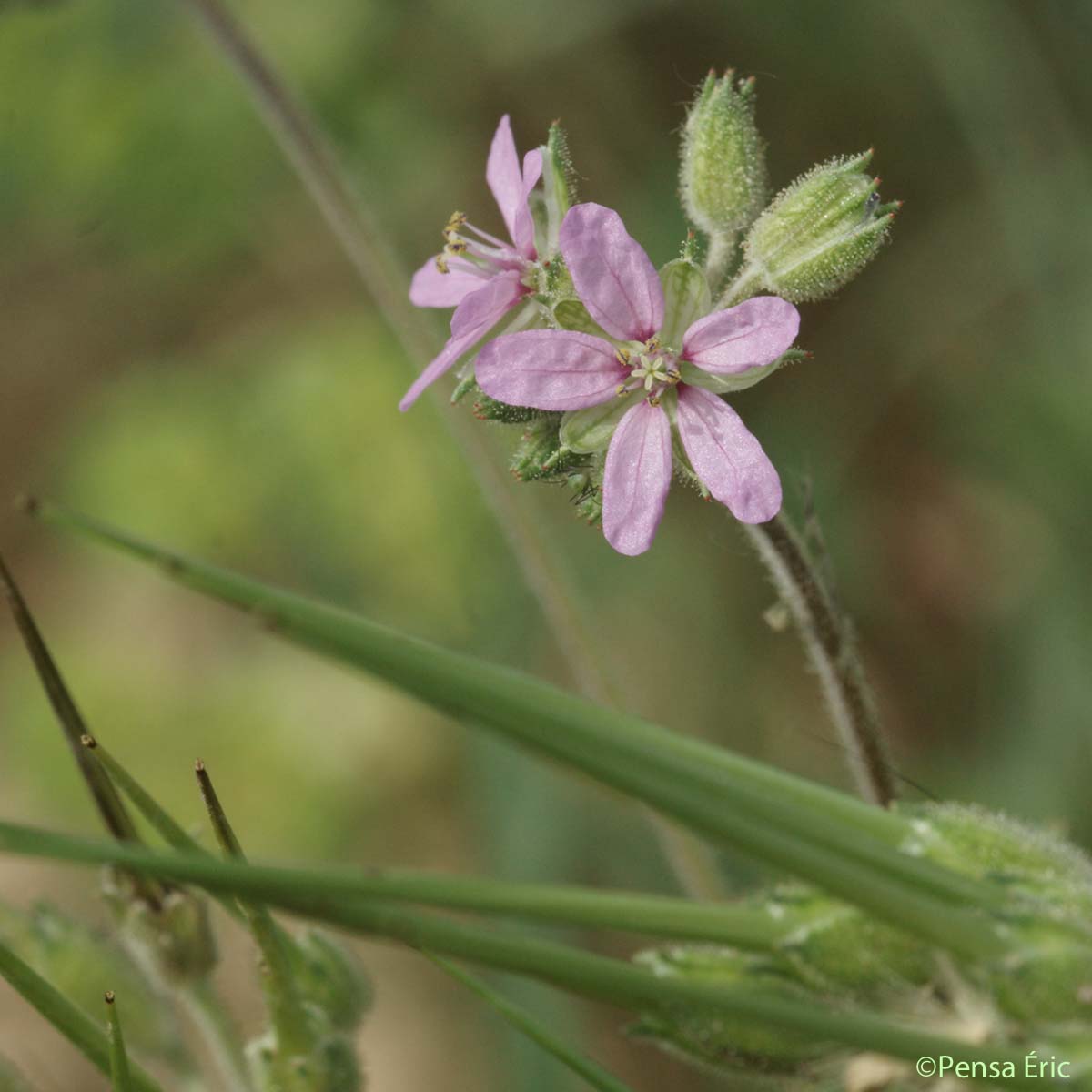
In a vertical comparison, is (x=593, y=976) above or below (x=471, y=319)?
below

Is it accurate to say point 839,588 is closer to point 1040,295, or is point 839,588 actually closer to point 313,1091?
point 1040,295

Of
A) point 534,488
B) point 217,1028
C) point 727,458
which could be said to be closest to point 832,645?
point 727,458

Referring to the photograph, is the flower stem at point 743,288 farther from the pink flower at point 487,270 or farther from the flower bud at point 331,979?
the flower bud at point 331,979

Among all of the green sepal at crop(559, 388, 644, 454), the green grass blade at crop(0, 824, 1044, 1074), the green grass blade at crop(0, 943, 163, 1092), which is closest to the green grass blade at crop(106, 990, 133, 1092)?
the green grass blade at crop(0, 943, 163, 1092)

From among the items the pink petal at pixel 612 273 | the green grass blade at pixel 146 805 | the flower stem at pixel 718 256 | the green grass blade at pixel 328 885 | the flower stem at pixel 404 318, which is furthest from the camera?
the flower stem at pixel 404 318

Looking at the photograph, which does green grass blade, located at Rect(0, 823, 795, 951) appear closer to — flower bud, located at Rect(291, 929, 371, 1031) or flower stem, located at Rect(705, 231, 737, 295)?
flower bud, located at Rect(291, 929, 371, 1031)

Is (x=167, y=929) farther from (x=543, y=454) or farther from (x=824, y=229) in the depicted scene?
(x=824, y=229)

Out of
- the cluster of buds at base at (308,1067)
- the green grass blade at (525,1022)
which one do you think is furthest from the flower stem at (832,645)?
the cluster of buds at base at (308,1067)
